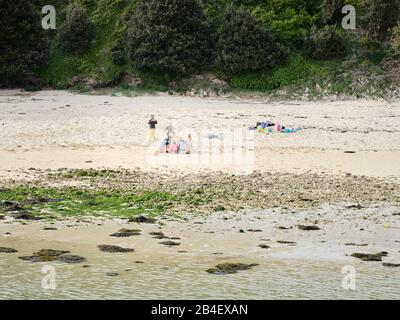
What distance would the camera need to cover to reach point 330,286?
12.7 metres

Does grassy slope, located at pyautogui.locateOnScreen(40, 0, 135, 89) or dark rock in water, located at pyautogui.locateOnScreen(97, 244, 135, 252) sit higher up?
grassy slope, located at pyautogui.locateOnScreen(40, 0, 135, 89)

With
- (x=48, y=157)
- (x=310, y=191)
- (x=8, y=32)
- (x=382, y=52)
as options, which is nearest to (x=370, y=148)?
(x=310, y=191)

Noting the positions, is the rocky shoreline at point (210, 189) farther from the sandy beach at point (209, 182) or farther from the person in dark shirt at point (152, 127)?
the person in dark shirt at point (152, 127)

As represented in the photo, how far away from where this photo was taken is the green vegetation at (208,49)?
42.8 metres

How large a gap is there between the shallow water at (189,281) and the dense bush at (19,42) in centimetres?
3046

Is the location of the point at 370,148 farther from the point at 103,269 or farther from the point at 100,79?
the point at 100,79

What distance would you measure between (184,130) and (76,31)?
17328 millimetres

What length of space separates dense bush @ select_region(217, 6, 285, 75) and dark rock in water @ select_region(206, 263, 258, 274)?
98.1ft

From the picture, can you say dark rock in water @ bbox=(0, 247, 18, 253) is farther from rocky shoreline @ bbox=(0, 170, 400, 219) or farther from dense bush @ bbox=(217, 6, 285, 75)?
dense bush @ bbox=(217, 6, 285, 75)

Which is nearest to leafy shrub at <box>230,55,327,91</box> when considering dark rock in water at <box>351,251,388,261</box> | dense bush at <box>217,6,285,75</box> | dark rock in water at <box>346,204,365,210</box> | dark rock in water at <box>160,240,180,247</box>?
dense bush at <box>217,6,285,75</box>

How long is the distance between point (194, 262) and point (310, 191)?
→ 270 inches

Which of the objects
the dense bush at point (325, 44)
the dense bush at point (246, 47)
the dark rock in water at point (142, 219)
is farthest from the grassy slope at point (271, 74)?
the dark rock in water at point (142, 219)

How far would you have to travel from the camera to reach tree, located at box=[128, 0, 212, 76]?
4303 centimetres

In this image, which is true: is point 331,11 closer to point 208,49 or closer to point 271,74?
point 271,74
